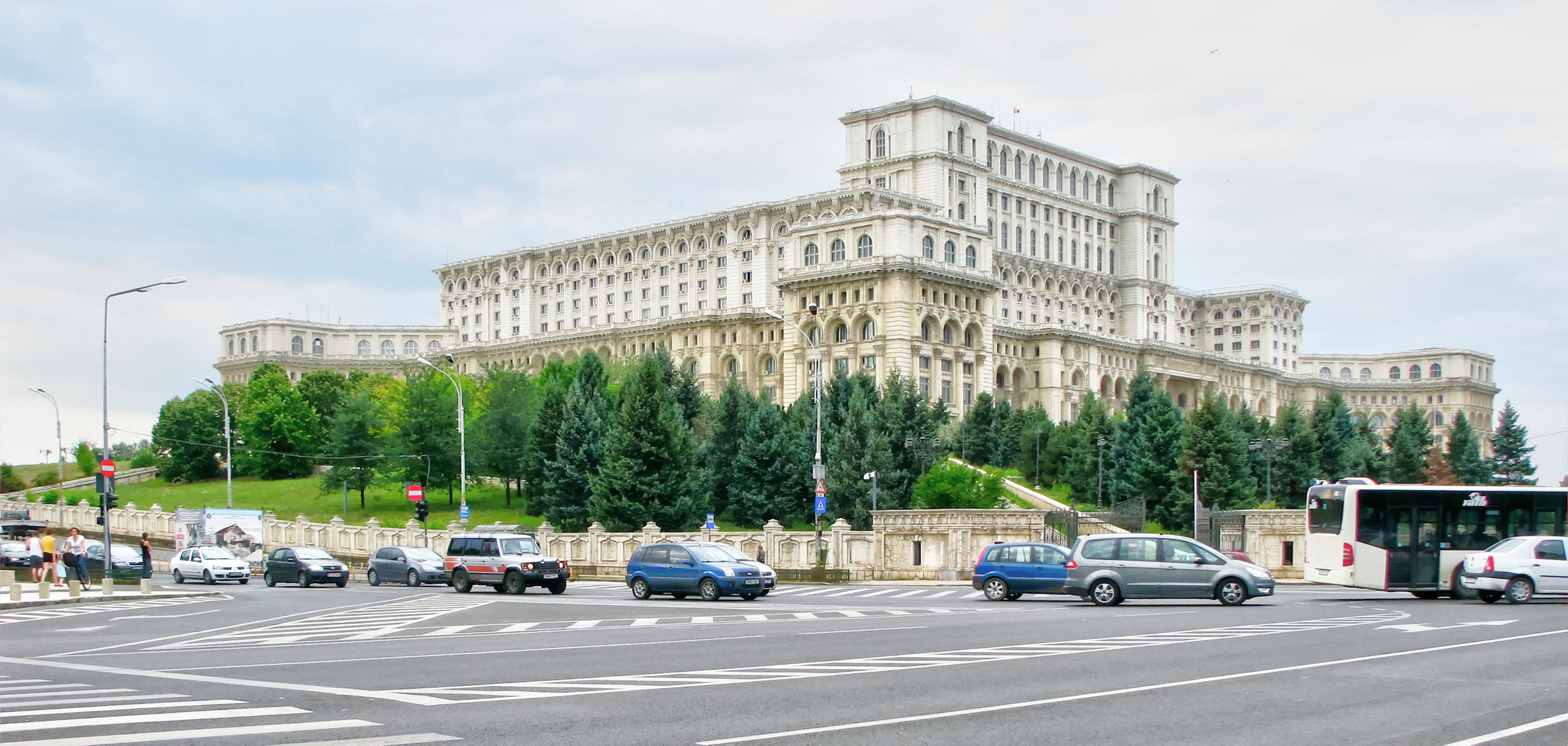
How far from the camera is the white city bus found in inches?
1253

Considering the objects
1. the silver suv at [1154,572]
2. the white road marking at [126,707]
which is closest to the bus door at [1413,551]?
the silver suv at [1154,572]

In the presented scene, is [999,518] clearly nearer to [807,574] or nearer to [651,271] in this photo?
[807,574]

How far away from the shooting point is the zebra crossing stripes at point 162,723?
1130cm

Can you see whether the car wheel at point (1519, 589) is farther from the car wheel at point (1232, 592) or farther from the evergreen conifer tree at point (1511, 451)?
the evergreen conifer tree at point (1511, 451)

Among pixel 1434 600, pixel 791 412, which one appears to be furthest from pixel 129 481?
pixel 1434 600

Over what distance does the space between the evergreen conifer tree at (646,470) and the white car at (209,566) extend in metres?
18.9

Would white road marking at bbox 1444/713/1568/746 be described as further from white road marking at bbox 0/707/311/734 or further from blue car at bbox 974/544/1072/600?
blue car at bbox 974/544/1072/600

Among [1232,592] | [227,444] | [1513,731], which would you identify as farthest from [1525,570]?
[227,444]

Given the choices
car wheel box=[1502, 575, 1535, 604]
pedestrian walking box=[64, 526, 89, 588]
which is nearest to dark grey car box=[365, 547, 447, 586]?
pedestrian walking box=[64, 526, 89, 588]

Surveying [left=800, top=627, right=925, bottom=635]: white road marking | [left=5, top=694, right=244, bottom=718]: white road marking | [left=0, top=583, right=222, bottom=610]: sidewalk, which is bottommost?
[left=0, top=583, right=222, bottom=610]: sidewalk

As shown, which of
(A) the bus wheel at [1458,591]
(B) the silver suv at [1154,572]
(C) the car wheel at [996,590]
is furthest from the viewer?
(C) the car wheel at [996,590]

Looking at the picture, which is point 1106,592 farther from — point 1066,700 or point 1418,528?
point 1066,700

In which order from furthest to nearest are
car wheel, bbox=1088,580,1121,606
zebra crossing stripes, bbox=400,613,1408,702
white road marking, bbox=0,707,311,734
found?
car wheel, bbox=1088,580,1121,606 → zebra crossing stripes, bbox=400,613,1408,702 → white road marking, bbox=0,707,311,734

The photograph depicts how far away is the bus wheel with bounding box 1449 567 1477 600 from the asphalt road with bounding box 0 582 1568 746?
10.4 feet
